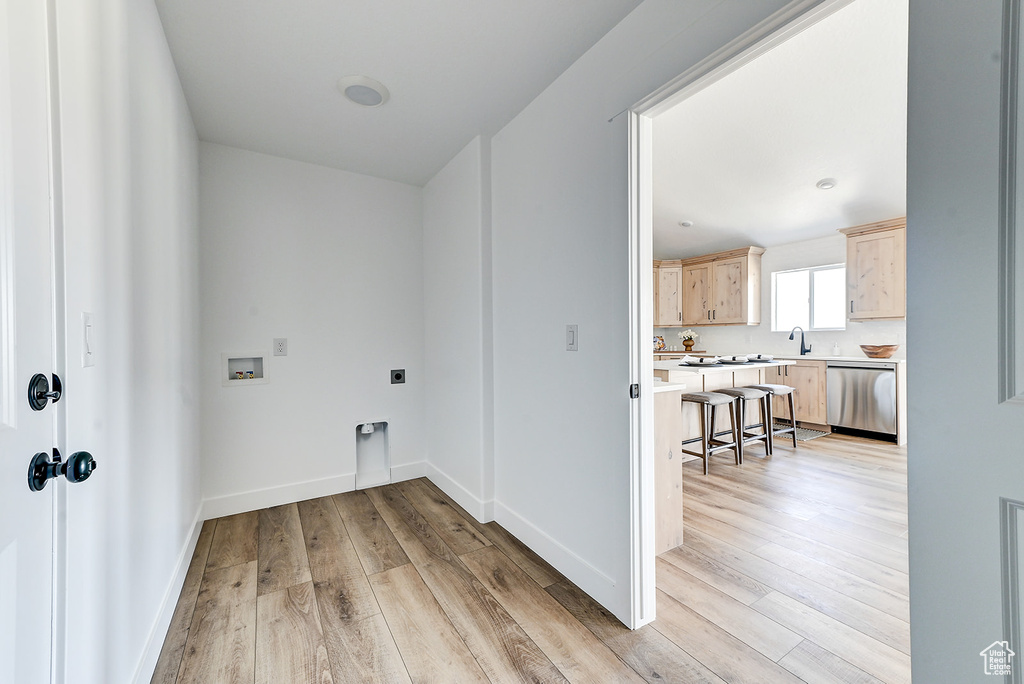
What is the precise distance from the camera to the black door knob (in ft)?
2.43

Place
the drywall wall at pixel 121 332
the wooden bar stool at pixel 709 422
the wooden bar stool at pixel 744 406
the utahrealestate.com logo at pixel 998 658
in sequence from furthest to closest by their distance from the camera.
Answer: the wooden bar stool at pixel 744 406 < the wooden bar stool at pixel 709 422 < the drywall wall at pixel 121 332 < the utahrealestate.com logo at pixel 998 658

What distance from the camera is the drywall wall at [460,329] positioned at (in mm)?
2551

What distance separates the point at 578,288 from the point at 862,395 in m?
4.33

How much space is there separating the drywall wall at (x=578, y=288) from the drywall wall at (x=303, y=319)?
1.11 meters

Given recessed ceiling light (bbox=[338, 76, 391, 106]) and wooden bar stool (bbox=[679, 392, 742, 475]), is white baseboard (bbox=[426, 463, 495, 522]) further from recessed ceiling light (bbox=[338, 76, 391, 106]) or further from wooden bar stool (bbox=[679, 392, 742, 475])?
recessed ceiling light (bbox=[338, 76, 391, 106])

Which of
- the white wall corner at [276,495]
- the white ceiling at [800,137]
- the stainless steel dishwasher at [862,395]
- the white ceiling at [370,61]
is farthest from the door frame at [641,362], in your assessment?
the stainless steel dishwasher at [862,395]

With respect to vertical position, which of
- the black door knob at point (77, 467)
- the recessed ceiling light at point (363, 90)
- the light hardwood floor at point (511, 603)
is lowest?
the light hardwood floor at point (511, 603)

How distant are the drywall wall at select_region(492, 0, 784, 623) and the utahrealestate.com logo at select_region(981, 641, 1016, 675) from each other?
0.97m

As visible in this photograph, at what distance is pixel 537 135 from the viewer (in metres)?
2.14

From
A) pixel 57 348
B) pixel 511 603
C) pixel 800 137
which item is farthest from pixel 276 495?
pixel 800 137

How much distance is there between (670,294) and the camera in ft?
22.5

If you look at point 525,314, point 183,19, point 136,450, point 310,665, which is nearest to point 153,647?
Result: point 310,665

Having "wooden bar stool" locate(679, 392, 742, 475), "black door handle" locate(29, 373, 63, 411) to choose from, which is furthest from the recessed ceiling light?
"wooden bar stool" locate(679, 392, 742, 475)

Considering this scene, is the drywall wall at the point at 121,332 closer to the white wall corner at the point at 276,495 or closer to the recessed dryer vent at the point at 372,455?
the white wall corner at the point at 276,495
